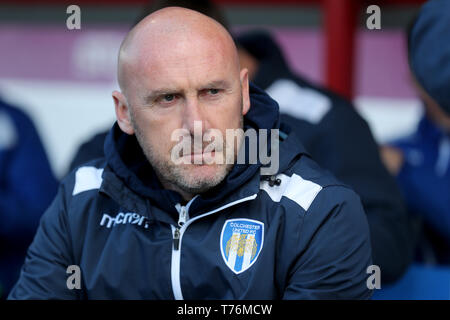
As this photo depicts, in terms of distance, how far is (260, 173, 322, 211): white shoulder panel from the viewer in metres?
1.22

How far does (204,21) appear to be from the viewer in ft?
4.06

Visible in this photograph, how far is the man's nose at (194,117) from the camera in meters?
1.18

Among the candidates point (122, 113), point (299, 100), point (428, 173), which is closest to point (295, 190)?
point (122, 113)

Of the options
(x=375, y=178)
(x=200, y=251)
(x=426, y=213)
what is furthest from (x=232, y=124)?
(x=426, y=213)

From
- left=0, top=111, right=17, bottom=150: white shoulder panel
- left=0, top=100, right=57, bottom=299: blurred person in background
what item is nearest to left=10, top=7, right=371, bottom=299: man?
left=0, top=100, right=57, bottom=299: blurred person in background

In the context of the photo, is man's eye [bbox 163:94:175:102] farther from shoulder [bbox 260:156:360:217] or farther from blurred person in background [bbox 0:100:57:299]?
blurred person in background [bbox 0:100:57:299]

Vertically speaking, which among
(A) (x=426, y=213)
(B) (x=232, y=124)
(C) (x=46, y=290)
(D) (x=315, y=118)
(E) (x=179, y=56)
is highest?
(E) (x=179, y=56)

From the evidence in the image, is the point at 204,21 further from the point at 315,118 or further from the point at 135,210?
the point at 315,118

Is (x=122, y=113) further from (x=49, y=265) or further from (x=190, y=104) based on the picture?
(x=49, y=265)

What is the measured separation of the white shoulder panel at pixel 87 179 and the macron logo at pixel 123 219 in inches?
3.0

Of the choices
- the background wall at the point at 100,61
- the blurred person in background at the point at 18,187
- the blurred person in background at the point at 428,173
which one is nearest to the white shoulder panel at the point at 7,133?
the blurred person in background at the point at 18,187

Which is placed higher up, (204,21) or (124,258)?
(204,21)

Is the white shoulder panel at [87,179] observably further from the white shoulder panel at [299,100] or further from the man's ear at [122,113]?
the white shoulder panel at [299,100]

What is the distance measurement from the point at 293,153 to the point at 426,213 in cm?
98
